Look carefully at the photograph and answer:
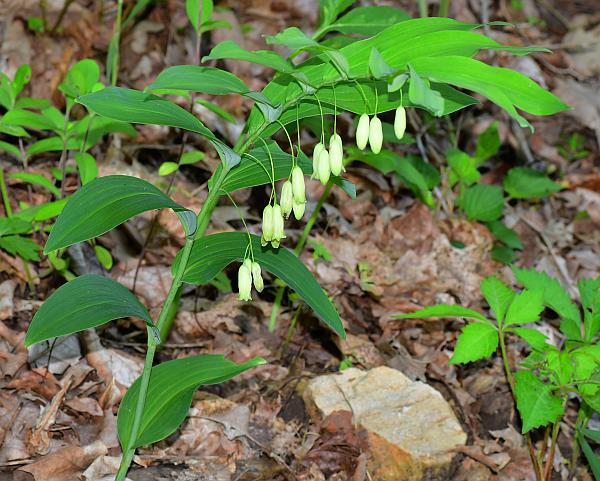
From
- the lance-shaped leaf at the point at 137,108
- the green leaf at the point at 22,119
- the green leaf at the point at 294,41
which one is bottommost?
the green leaf at the point at 22,119

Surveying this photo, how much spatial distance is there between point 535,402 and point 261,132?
1.49 metres

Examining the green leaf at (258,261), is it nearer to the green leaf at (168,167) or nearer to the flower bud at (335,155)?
the flower bud at (335,155)

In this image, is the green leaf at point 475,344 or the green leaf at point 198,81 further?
the green leaf at point 475,344

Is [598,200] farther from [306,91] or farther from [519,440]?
[306,91]

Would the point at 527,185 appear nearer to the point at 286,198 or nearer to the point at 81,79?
the point at 81,79

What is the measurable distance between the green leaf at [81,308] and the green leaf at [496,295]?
1484 mm

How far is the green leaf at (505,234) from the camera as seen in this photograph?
4355 millimetres

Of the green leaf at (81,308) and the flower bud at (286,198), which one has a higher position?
the flower bud at (286,198)

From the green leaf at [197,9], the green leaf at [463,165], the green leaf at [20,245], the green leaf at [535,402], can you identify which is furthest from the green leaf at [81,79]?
the green leaf at [463,165]

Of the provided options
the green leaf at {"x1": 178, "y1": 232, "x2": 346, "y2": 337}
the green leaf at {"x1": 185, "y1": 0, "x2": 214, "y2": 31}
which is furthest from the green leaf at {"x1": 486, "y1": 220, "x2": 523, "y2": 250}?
the green leaf at {"x1": 178, "y1": 232, "x2": 346, "y2": 337}

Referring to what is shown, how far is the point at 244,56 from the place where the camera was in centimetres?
157

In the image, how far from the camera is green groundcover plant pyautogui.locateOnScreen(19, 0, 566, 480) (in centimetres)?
160

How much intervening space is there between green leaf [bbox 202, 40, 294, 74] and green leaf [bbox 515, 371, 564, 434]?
5.21 feet

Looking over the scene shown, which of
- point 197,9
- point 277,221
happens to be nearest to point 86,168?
point 197,9
